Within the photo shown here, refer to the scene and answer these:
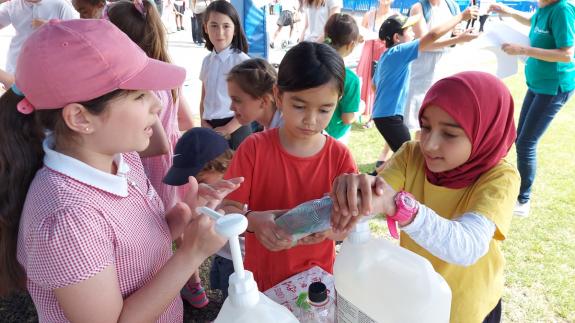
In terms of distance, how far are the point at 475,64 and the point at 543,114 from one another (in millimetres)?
5684

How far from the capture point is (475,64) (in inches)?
324

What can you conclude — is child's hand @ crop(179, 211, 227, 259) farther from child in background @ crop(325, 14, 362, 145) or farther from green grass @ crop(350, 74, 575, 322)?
green grass @ crop(350, 74, 575, 322)

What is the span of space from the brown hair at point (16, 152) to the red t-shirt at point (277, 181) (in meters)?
0.56

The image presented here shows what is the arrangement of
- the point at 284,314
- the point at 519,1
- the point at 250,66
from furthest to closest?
the point at 519,1 < the point at 250,66 < the point at 284,314

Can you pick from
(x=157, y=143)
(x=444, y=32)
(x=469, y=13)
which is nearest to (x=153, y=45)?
(x=157, y=143)

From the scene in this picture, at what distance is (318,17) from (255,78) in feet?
12.7

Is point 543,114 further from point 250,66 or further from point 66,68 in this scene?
point 66,68

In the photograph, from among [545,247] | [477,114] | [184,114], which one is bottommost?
[545,247]

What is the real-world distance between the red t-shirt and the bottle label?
480 mm

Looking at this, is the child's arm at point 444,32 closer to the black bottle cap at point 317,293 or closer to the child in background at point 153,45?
the child in background at point 153,45

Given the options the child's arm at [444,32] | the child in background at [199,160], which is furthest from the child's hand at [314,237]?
the child's arm at [444,32]

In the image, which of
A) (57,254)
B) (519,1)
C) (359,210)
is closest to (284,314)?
(359,210)

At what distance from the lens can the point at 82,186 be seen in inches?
35.0

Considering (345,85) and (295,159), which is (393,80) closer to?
(345,85)
